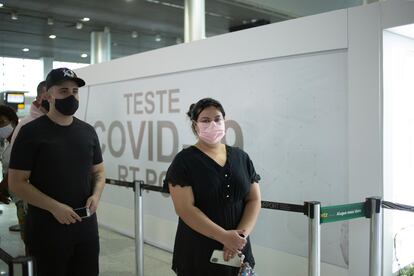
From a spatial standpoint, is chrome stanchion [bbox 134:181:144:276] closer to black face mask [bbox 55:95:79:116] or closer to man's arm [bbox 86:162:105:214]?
man's arm [bbox 86:162:105:214]

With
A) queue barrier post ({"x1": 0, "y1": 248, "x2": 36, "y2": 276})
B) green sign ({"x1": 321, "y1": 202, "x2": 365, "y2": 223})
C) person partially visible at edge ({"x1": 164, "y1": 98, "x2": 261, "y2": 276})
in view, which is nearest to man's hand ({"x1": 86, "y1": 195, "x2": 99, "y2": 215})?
person partially visible at edge ({"x1": 164, "y1": 98, "x2": 261, "y2": 276})

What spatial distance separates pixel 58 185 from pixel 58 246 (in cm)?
32

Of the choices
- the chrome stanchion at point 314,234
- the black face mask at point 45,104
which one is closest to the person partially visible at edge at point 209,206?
the chrome stanchion at point 314,234

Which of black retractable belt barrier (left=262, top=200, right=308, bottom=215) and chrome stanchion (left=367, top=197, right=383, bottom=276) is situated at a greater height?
black retractable belt barrier (left=262, top=200, right=308, bottom=215)

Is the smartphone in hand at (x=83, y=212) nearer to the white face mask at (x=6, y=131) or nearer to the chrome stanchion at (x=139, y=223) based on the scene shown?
the chrome stanchion at (x=139, y=223)

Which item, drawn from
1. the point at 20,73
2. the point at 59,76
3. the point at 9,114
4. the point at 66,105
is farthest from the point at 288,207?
the point at 20,73

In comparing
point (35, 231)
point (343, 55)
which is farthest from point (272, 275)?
point (35, 231)

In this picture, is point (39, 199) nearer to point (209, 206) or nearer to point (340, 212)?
point (209, 206)

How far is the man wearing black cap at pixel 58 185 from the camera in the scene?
2.24m

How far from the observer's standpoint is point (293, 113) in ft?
12.0

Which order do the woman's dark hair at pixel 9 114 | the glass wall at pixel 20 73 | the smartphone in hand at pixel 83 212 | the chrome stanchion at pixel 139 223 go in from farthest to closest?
the glass wall at pixel 20 73 < the woman's dark hair at pixel 9 114 < the chrome stanchion at pixel 139 223 < the smartphone in hand at pixel 83 212

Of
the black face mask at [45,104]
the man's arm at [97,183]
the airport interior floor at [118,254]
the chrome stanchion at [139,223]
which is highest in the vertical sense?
the black face mask at [45,104]

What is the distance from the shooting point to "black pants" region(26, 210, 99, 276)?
225 centimetres

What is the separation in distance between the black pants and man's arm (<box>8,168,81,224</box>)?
3.1 inches
